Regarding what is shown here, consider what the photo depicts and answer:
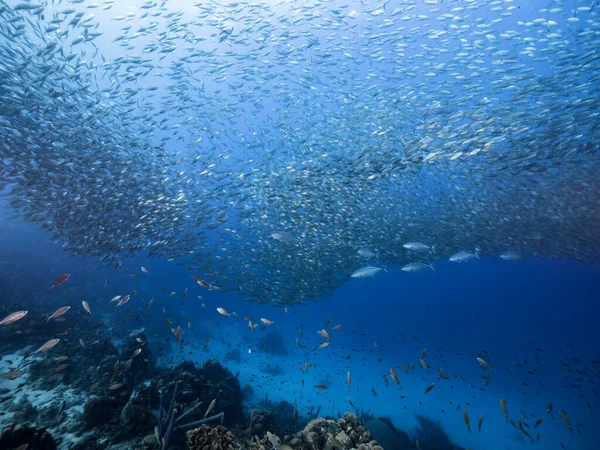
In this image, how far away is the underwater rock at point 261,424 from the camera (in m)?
7.61

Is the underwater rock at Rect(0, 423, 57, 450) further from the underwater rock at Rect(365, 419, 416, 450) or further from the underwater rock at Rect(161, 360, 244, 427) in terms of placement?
the underwater rock at Rect(365, 419, 416, 450)

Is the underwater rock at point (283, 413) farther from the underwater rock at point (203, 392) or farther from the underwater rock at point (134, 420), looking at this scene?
the underwater rock at point (134, 420)

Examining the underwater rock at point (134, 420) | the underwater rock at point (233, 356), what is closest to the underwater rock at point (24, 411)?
the underwater rock at point (134, 420)

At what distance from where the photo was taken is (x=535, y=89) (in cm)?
1018

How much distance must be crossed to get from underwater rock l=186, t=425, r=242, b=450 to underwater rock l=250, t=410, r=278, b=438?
4.16 m

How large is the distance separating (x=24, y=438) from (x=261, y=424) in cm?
505

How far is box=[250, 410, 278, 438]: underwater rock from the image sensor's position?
761 centimetres

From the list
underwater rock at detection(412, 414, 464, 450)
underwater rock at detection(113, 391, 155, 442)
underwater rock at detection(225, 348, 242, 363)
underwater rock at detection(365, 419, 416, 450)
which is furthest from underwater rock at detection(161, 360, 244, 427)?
underwater rock at detection(225, 348, 242, 363)

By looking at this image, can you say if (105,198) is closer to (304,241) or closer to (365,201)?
(304,241)

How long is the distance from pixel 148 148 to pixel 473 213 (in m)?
20.0

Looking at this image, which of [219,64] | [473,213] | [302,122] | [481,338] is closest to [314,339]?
[481,338]

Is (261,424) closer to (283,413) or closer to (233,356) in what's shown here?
(283,413)

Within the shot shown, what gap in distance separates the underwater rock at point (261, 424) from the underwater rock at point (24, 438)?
439 centimetres

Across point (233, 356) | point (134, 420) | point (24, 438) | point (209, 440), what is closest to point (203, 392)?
point (134, 420)
